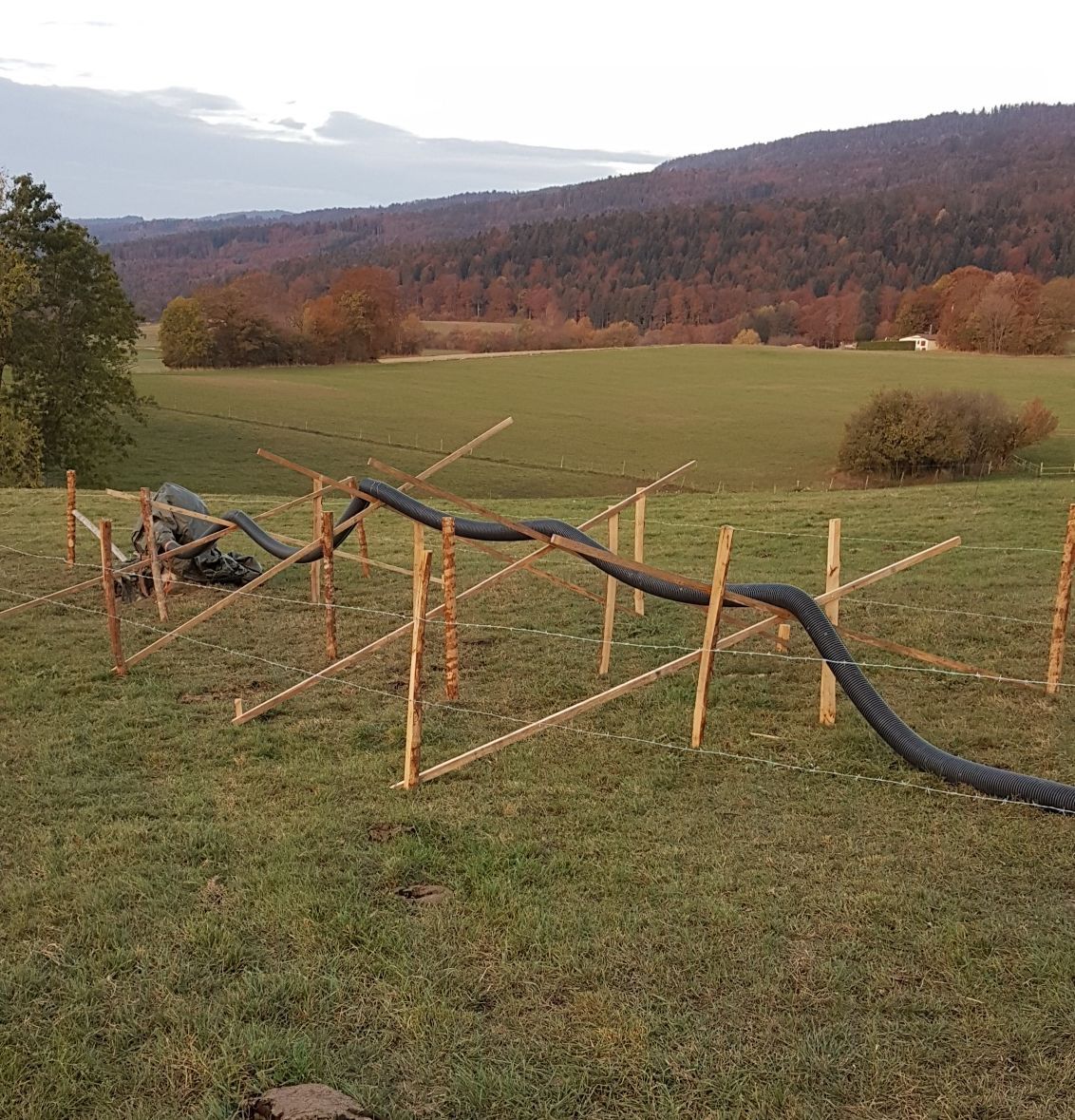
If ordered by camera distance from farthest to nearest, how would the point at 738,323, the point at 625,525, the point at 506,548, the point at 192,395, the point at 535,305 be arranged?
the point at 535,305 → the point at 738,323 → the point at 192,395 → the point at 625,525 → the point at 506,548

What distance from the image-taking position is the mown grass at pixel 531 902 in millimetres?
4883

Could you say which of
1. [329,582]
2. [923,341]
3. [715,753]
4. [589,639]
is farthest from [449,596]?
[923,341]

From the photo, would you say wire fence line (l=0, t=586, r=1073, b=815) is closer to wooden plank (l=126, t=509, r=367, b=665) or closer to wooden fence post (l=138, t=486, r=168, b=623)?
wooden plank (l=126, t=509, r=367, b=665)

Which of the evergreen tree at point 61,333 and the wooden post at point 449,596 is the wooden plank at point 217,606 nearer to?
the wooden post at point 449,596

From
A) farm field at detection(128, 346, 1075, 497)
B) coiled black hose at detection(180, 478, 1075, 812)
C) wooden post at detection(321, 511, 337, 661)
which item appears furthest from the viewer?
farm field at detection(128, 346, 1075, 497)

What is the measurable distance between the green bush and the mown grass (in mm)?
30835

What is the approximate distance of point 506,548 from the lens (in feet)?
59.5

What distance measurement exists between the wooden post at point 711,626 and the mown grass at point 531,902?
1.22 feet

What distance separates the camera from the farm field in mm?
41156

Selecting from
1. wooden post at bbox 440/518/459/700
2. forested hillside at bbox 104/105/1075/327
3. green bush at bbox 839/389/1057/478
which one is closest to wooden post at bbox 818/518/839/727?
wooden post at bbox 440/518/459/700

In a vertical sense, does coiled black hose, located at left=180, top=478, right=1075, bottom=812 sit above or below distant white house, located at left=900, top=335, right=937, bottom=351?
below

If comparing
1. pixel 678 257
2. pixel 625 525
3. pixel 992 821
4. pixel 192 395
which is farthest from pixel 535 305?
pixel 992 821

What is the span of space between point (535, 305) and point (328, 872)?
132m

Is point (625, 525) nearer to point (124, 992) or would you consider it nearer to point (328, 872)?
point (328, 872)
